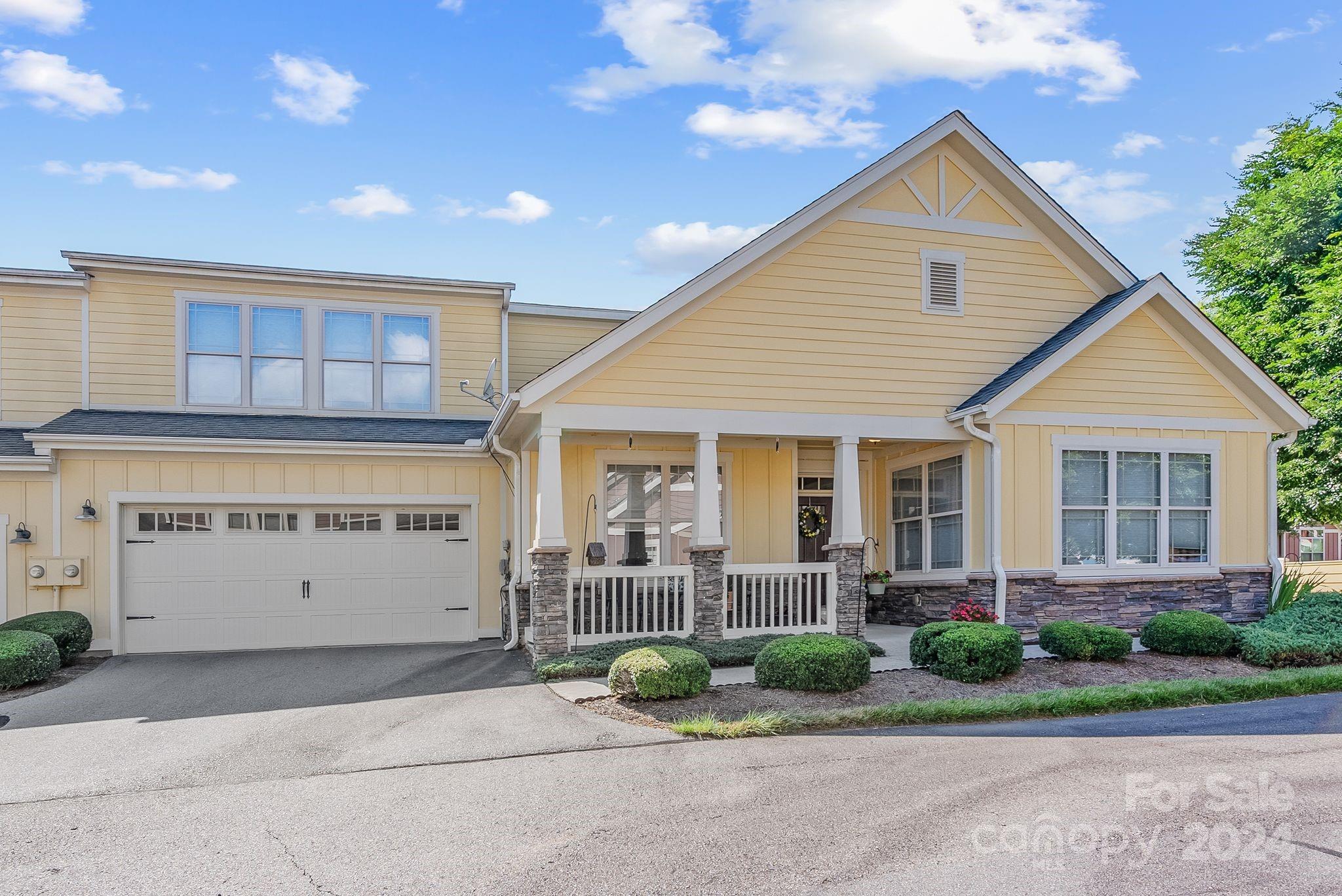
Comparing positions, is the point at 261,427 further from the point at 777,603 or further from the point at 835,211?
the point at 835,211

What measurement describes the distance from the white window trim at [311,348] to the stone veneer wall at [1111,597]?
8.78m

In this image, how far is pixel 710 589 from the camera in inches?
442

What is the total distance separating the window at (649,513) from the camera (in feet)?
44.0

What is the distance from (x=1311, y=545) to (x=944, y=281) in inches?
1147

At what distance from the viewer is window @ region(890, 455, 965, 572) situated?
42.3ft

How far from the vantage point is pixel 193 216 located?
1559 cm

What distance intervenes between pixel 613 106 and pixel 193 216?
761cm

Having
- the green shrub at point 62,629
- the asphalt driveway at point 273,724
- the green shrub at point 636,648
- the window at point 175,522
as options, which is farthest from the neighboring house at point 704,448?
the asphalt driveway at point 273,724

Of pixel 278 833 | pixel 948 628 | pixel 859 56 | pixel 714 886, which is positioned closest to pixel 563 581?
pixel 948 628

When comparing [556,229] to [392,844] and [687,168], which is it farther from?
[392,844]

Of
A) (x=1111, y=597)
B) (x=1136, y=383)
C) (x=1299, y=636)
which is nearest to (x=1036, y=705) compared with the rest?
(x=1111, y=597)

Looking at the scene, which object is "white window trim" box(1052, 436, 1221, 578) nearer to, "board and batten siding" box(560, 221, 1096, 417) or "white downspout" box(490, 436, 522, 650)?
"board and batten siding" box(560, 221, 1096, 417)

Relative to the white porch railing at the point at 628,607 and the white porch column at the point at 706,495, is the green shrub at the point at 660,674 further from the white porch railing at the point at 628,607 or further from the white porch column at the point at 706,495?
the white porch column at the point at 706,495

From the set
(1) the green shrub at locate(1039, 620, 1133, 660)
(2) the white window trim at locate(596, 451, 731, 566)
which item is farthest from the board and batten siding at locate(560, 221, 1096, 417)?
(1) the green shrub at locate(1039, 620, 1133, 660)
